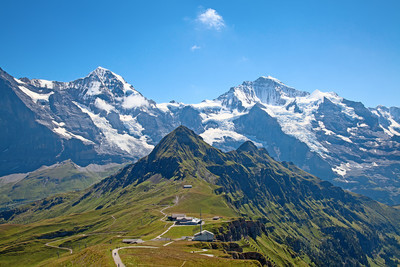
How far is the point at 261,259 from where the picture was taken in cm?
14750

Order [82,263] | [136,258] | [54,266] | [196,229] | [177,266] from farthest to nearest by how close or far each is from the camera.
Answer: [196,229]
[54,266]
[82,263]
[136,258]
[177,266]

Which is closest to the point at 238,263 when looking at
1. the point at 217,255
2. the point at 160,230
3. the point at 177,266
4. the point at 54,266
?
the point at 217,255

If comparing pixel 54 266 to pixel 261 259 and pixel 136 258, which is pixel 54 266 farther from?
pixel 261 259

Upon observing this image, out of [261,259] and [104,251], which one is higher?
[104,251]

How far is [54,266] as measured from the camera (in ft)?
467

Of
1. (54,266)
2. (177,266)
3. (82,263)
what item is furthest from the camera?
(54,266)

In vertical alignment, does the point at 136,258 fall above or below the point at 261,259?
above

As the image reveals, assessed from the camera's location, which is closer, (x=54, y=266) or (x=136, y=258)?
(x=136, y=258)

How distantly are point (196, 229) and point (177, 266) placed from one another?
9644 cm

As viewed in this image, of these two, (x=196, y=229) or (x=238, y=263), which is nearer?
(x=238, y=263)

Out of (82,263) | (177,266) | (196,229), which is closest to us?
(177,266)

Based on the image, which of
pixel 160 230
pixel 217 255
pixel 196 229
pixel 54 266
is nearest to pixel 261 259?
pixel 217 255

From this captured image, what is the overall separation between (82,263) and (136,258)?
961 inches

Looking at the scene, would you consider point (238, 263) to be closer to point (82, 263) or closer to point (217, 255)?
point (217, 255)
